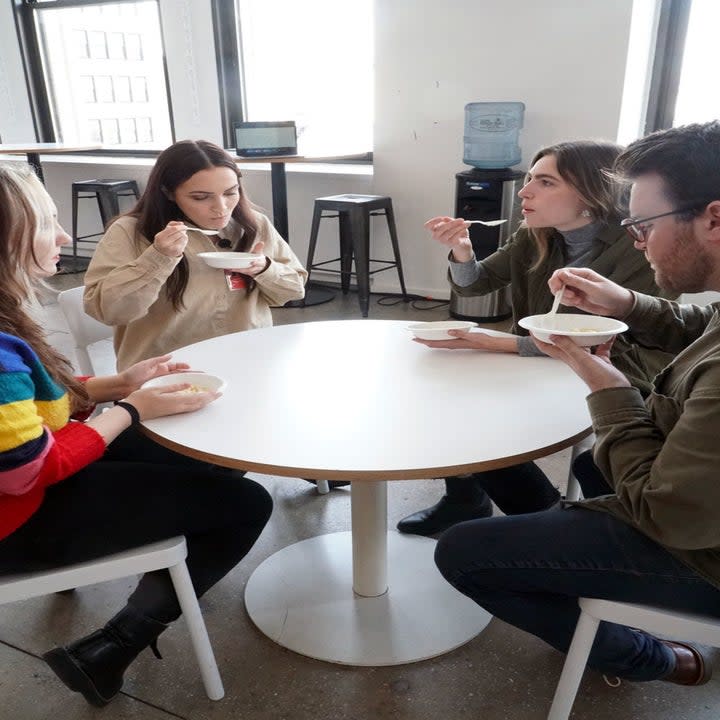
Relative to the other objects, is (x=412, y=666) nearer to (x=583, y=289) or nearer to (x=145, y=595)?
(x=145, y=595)

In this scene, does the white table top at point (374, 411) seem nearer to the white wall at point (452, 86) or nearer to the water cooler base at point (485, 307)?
the water cooler base at point (485, 307)

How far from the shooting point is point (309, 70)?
15.3 ft

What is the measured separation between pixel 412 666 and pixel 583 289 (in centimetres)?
92

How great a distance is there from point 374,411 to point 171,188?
3.34ft

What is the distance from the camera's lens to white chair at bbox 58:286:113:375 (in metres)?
1.79

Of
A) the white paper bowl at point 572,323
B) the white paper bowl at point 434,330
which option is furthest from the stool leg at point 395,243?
the white paper bowl at point 572,323

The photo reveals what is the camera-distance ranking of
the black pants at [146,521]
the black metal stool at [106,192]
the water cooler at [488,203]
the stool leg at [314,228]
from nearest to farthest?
the black pants at [146,521]
the water cooler at [488,203]
the stool leg at [314,228]
the black metal stool at [106,192]

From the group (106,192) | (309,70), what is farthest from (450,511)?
(106,192)

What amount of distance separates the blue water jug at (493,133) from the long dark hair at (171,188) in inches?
89.6

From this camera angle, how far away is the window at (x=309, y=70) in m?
4.41

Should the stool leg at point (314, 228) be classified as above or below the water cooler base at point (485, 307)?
above

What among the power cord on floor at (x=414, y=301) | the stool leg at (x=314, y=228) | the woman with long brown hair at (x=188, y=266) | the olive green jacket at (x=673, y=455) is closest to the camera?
the olive green jacket at (x=673, y=455)

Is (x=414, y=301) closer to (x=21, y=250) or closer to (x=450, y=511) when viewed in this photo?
(x=450, y=511)

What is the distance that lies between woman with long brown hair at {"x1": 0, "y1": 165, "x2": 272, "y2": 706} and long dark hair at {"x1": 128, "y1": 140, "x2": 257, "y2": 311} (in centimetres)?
46
